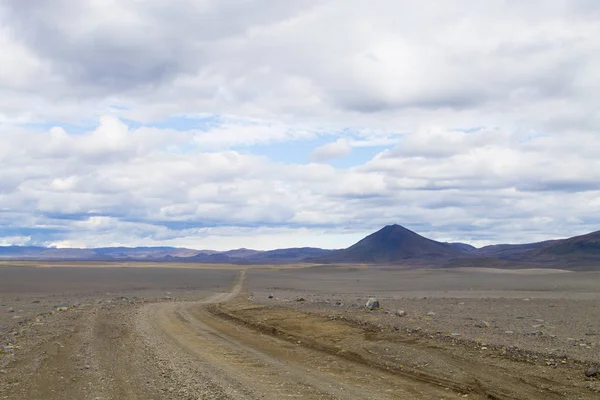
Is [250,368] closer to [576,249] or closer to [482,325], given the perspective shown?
[482,325]

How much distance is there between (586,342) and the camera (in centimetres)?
1608

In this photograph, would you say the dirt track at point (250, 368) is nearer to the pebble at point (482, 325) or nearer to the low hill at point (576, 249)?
the pebble at point (482, 325)

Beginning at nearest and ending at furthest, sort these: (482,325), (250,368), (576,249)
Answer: (250,368) < (482,325) < (576,249)

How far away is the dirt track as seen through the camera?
1072cm

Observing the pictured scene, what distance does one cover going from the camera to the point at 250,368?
13.0 meters

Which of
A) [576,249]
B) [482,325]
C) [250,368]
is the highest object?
[576,249]

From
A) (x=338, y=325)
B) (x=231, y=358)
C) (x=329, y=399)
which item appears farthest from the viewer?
(x=338, y=325)

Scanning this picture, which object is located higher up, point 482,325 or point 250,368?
point 482,325

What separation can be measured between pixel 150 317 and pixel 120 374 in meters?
12.8

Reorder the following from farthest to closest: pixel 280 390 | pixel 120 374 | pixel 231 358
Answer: pixel 231 358 → pixel 120 374 → pixel 280 390

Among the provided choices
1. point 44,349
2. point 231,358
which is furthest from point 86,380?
point 44,349

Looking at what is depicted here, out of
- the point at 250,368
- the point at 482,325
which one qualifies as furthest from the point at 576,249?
the point at 250,368

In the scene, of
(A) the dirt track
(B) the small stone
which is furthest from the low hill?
(A) the dirt track

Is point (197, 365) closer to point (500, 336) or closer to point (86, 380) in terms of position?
point (86, 380)
